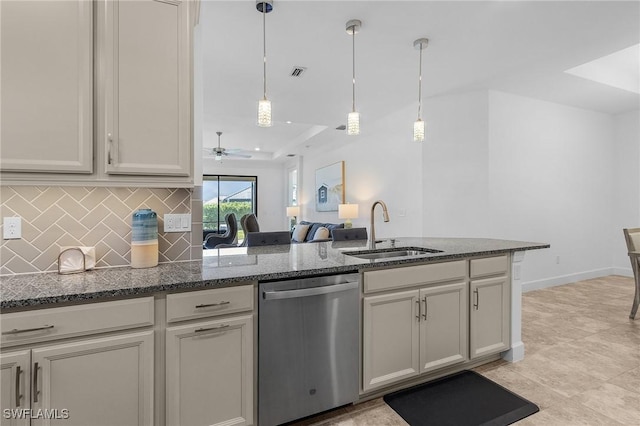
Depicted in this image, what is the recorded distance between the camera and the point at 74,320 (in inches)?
52.3

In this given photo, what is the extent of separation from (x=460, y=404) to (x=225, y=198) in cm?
885

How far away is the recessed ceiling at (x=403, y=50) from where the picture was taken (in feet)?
8.05

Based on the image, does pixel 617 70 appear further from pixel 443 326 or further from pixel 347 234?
pixel 443 326

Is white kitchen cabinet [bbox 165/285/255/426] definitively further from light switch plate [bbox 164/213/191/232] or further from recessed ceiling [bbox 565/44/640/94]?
recessed ceiling [bbox 565/44/640/94]

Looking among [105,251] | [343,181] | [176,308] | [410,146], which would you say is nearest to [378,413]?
[176,308]

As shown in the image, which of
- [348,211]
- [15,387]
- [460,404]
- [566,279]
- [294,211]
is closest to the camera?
[15,387]

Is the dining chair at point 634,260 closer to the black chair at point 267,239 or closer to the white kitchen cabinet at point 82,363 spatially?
the black chair at point 267,239

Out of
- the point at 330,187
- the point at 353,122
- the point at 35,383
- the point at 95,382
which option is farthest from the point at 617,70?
the point at 35,383

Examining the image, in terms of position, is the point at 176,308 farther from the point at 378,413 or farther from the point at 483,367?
the point at 483,367

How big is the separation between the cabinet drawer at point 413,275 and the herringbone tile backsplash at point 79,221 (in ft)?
4.01

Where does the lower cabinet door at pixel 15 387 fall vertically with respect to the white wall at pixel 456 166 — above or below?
below

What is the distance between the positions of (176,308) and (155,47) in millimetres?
1362

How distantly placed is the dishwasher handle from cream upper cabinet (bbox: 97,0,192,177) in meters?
0.82

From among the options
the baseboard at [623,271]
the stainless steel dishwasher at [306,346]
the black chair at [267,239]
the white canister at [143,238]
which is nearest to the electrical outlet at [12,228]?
the white canister at [143,238]
